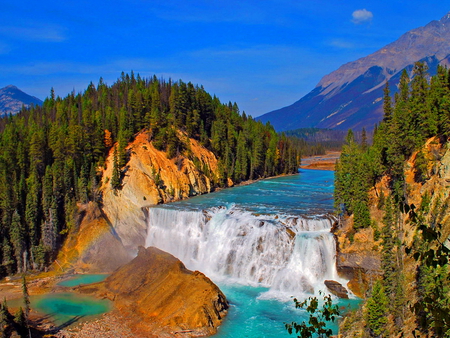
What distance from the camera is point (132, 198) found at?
5856cm

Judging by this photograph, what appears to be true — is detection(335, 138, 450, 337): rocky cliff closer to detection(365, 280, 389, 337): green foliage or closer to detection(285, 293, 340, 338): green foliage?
detection(365, 280, 389, 337): green foliage

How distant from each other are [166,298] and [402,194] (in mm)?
22411

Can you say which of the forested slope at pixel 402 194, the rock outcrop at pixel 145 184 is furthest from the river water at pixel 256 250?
the forested slope at pixel 402 194

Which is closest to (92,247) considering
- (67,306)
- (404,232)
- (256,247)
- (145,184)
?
(67,306)

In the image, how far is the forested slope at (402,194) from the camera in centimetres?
2475

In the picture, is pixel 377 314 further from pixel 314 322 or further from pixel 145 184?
pixel 145 184

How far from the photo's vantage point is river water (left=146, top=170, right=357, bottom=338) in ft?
104

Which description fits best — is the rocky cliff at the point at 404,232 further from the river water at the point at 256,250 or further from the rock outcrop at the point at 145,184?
the rock outcrop at the point at 145,184

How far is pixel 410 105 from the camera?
4866 cm

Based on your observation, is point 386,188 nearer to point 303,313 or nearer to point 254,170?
point 303,313

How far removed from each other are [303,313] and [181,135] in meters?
54.7

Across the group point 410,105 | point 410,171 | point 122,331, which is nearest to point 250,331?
point 122,331

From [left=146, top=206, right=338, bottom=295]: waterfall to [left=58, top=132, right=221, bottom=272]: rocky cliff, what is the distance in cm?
591

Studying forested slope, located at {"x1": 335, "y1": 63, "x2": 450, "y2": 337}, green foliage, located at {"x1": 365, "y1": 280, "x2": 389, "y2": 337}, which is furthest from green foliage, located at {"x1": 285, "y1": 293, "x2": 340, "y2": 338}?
green foliage, located at {"x1": 365, "y1": 280, "x2": 389, "y2": 337}
